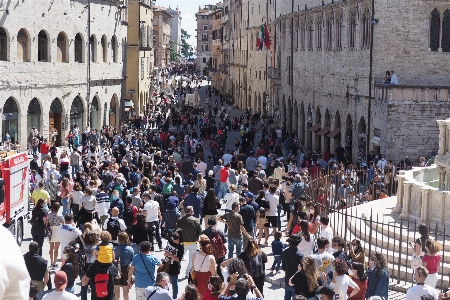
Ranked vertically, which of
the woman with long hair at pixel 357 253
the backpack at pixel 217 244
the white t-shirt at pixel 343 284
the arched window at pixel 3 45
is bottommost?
the backpack at pixel 217 244

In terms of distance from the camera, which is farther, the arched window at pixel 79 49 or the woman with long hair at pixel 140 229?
the arched window at pixel 79 49

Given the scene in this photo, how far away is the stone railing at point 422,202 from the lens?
15.3 meters

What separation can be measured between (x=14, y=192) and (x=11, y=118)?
62.8ft

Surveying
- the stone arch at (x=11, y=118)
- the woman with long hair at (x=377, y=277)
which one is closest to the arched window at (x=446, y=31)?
the stone arch at (x=11, y=118)

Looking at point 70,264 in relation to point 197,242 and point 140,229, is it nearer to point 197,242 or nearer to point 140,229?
point 140,229

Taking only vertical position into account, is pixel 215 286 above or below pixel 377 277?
above

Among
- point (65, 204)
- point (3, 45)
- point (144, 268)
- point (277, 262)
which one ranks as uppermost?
point (3, 45)

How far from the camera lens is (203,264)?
1095cm

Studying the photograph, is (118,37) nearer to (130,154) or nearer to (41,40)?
(41,40)

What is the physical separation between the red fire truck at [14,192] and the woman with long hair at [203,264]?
642 cm

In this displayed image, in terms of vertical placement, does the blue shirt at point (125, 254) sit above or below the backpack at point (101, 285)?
above

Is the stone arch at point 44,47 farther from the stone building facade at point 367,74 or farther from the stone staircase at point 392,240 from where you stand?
the stone staircase at point 392,240

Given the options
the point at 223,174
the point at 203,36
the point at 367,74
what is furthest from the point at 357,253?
the point at 203,36

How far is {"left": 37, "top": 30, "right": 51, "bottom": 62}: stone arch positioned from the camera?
1512 inches
